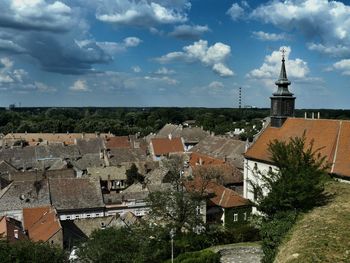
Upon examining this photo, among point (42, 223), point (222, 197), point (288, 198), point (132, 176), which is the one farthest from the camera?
point (132, 176)

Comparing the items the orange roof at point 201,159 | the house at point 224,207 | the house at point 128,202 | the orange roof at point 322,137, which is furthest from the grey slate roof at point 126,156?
the orange roof at point 322,137

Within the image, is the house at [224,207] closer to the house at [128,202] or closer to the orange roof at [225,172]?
the house at [128,202]

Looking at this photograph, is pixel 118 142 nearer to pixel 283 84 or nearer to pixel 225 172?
pixel 225 172

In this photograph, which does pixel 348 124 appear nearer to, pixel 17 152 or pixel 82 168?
pixel 82 168

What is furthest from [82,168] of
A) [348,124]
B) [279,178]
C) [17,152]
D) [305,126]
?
[279,178]

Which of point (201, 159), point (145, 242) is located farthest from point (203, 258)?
point (201, 159)

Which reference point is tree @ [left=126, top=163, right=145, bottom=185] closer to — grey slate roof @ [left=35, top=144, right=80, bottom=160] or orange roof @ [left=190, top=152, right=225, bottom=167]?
orange roof @ [left=190, top=152, right=225, bottom=167]
